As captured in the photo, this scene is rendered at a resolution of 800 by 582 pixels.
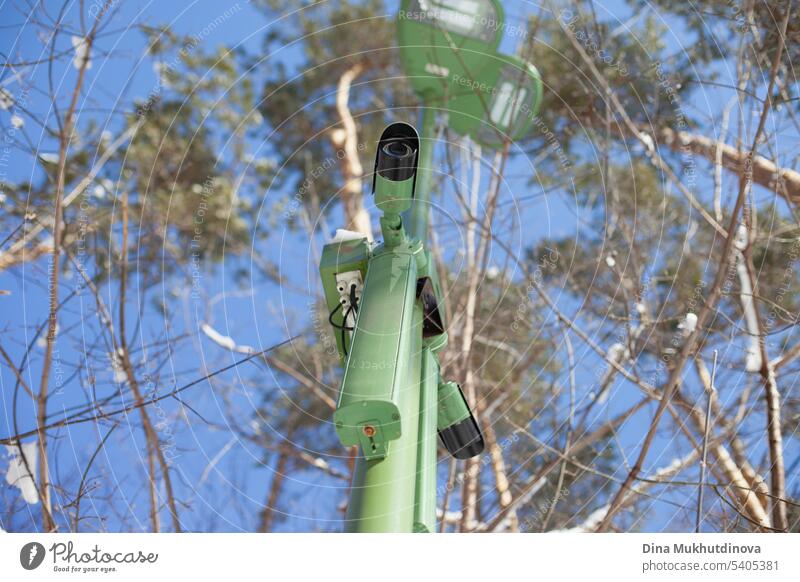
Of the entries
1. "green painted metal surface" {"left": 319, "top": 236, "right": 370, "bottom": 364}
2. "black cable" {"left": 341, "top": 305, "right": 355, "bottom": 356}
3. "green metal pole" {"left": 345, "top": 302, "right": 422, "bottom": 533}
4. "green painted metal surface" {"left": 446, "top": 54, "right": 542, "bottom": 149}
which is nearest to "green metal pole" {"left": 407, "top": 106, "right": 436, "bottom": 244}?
"green painted metal surface" {"left": 319, "top": 236, "right": 370, "bottom": 364}

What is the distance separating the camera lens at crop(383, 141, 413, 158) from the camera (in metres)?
1.97

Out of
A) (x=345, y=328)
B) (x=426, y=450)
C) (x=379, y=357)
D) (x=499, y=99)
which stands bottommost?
(x=426, y=450)

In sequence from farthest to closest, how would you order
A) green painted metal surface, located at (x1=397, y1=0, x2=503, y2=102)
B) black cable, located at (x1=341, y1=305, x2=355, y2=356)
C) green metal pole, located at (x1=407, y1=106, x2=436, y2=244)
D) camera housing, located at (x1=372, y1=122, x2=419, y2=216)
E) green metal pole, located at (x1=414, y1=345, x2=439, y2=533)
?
1. green painted metal surface, located at (x1=397, y1=0, x2=503, y2=102)
2. green metal pole, located at (x1=407, y1=106, x2=436, y2=244)
3. black cable, located at (x1=341, y1=305, x2=355, y2=356)
4. camera housing, located at (x1=372, y1=122, x2=419, y2=216)
5. green metal pole, located at (x1=414, y1=345, x2=439, y2=533)

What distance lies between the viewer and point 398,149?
199 centimetres

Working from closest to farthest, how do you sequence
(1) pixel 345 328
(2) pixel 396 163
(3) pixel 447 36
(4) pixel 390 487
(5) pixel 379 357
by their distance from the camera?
(4) pixel 390 487, (5) pixel 379 357, (2) pixel 396 163, (1) pixel 345 328, (3) pixel 447 36

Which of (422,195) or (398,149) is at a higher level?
(422,195)

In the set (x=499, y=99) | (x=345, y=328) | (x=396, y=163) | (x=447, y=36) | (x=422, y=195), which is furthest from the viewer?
(x=499, y=99)

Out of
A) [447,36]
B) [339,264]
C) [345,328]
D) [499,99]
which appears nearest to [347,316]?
[345,328]

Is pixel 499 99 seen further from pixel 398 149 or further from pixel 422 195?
pixel 398 149

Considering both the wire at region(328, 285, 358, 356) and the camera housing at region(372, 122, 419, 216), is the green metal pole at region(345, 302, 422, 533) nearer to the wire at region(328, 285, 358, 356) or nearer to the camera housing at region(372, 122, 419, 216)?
the wire at region(328, 285, 358, 356)

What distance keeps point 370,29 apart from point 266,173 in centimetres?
97

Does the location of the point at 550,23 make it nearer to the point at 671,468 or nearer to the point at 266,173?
the point at 266,173

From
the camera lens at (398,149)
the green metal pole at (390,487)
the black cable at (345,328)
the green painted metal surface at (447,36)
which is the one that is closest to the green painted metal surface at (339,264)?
the black cable at (345,328)
